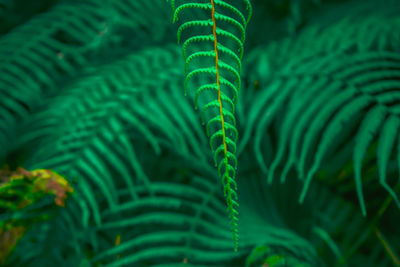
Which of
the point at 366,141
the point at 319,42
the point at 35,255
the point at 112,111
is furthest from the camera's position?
the point at 319,42

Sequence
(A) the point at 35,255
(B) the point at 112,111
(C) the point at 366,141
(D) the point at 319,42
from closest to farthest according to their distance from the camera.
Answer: (C) the point at 366,141, (A) the point at 35,255, (B) the point at 112,111, (D) the point at 319,42

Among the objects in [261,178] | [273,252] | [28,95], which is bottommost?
[273,252]

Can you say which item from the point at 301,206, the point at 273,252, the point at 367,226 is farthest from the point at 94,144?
the point at 367,226

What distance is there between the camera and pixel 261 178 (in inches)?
40.8

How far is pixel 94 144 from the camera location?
2.81 feet

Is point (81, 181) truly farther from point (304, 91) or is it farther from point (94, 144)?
point (304, 91)

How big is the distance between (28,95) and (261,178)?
757 mm

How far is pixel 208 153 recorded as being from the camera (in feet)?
3.26

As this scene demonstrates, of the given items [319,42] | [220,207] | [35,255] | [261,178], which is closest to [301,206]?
[261,178]

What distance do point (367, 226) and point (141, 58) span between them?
0.82 m

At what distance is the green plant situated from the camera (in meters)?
0.77

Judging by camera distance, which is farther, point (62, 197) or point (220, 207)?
point (220, 207)

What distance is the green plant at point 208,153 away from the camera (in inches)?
30.2

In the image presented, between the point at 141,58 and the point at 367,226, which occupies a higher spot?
the point at 141,58
